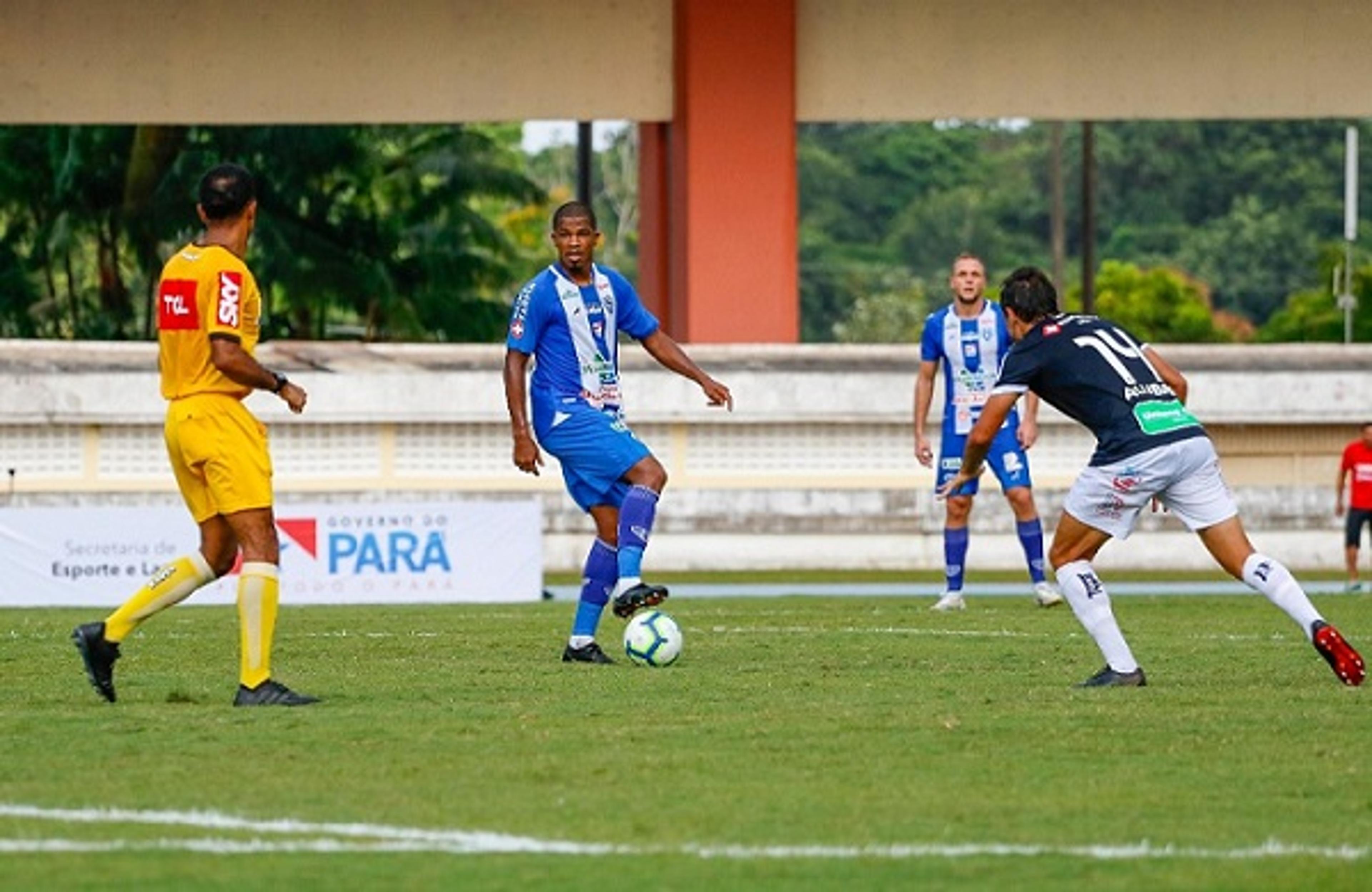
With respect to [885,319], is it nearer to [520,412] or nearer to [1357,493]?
[1357,493]

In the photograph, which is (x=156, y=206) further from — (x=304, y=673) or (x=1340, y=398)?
(x=304, y=673)

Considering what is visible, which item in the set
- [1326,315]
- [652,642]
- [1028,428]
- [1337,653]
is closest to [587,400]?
[652,642]

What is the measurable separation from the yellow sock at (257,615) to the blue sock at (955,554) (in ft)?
30.1

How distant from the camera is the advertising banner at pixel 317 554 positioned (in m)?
24.2

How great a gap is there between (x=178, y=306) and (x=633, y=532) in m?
3.00

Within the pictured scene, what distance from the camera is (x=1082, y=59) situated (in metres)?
33.5

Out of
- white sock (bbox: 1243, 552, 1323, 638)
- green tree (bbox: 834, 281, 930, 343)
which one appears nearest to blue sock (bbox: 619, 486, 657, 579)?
white sock (bbox: 1243, 552, 1323, 638)

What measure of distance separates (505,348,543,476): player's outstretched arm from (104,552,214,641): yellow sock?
2171 mm

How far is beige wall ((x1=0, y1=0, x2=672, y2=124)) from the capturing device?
3294 centimetres

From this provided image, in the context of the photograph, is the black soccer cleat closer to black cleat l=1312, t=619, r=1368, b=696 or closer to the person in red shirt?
black cleat l=1312, t=619, r=1368, b=696

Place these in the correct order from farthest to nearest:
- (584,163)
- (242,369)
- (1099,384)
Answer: (584,163) < (1099,384) < (242,369)

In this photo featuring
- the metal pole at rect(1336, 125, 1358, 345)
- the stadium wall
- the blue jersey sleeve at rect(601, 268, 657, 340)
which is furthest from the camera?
the metal pole at rect(1336, 125, 1358, 345)

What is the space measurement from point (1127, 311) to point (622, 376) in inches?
1260

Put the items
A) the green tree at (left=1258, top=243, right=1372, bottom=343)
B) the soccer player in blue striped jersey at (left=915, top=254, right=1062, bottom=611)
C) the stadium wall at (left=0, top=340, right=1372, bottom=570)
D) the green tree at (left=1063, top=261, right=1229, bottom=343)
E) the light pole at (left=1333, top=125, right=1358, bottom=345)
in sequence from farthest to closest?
the green tree at (left=1063, top=261, right=1229, bottom=343)
the green tree at (left=1258, top=243, right=1372, bottom=343)
the light pole at (left=1333, top=125, right=1358, bottom=345)
the stadium wall at (left=0, top=340, right=1372, bottom=570)
the soccer player in blue striped jersey at (left=915, top=254, right=1062, bottom=611)
